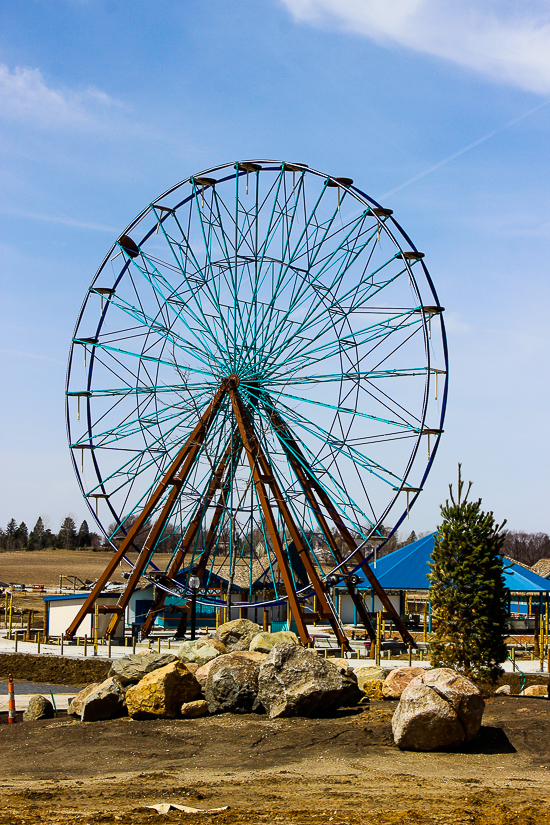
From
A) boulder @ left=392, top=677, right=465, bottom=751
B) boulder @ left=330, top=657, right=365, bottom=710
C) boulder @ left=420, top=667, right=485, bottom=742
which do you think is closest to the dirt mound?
boulder @ left=330, top=657, right=365, bottom=710

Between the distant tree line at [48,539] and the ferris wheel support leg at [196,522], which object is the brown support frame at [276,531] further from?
the distant tree line at [48,539]

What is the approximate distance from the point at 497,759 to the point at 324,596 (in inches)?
522

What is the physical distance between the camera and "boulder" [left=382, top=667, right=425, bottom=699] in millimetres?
16531

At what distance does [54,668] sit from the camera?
27609 millimetres

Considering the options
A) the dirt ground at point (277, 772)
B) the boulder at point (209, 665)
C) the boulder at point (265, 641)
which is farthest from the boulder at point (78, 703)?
the boulder at point (265, 641)

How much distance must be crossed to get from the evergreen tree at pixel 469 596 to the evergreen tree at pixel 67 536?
124452 mm

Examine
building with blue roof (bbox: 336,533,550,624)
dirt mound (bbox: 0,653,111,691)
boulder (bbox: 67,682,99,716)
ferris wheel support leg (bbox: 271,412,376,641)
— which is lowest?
dirt mound (bbox: 0,653,111,691)

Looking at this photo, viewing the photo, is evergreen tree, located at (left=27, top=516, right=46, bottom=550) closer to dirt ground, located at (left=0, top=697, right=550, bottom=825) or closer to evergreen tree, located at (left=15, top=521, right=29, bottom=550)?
evergreen tree, located at (left=15, top=521, right=29, bottom=550)

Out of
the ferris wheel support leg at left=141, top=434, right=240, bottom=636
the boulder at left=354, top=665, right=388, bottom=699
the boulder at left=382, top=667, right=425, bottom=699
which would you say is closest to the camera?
the boulder at left=382, top=667, right=425, bottom=699

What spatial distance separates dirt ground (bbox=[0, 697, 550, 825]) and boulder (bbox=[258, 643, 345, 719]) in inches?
13.7

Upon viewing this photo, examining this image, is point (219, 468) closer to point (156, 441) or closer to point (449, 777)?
point (156, 441)

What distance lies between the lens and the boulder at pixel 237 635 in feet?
70.7

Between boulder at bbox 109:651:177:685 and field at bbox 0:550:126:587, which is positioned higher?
boulder at bbox 109:651:177:685

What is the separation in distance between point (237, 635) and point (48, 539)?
4886 inches
